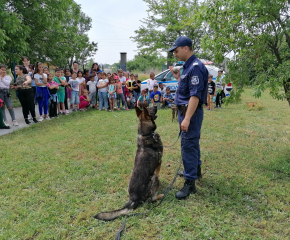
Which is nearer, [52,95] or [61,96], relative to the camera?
[52,95]

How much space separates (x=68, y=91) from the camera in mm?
10430

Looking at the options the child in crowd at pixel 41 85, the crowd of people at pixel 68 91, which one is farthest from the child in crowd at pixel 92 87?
the child in crowd at pixel 41 85

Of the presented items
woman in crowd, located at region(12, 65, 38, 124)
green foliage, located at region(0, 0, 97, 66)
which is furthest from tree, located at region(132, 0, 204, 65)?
woman in crowd, located at region(12, 65, 38, 124)

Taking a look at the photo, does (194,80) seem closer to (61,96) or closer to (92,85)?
(61,96)

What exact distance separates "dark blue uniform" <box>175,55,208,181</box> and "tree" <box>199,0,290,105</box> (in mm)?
1189

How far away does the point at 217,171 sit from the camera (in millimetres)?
4090

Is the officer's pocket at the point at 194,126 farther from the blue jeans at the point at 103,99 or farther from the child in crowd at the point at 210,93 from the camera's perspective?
the blue jeans at the point at 103,99

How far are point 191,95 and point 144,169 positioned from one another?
1.18m

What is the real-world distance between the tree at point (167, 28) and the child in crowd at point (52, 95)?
13560 mm

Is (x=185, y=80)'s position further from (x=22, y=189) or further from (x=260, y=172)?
(x=22, y=189)

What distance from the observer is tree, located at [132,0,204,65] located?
1927 centimetres

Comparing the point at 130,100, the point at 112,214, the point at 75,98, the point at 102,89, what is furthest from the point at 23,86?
the point at 112,214

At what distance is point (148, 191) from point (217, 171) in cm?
166

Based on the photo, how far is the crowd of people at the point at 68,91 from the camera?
7258mm
